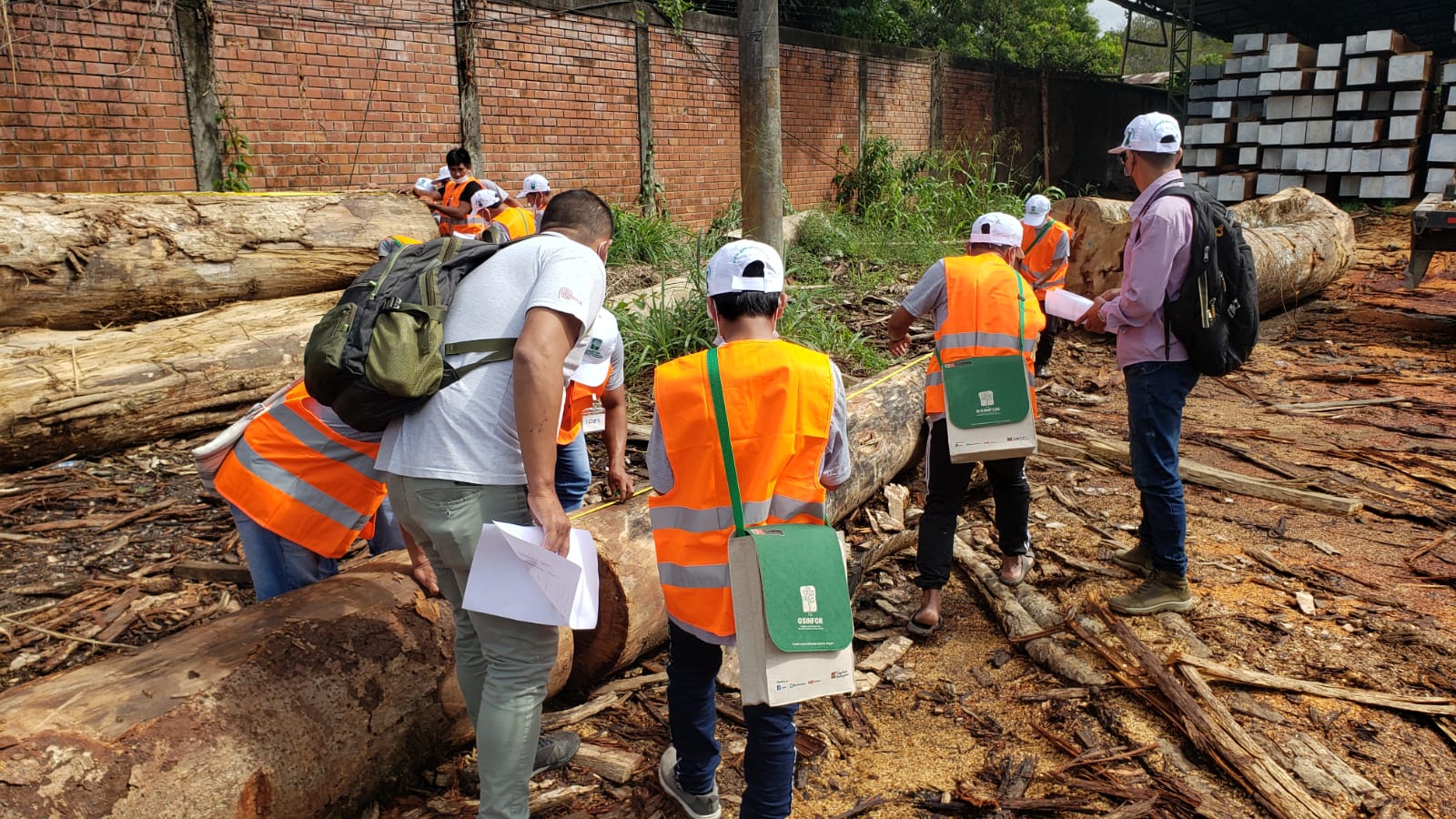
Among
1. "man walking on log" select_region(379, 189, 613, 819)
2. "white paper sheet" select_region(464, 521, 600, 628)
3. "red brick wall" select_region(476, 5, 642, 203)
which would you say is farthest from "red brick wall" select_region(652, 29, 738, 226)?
"white paper sheet" select_region(464, 521, 600, 628)

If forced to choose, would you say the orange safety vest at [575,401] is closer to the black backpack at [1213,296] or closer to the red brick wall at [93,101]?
the black backpack at [1213,296]

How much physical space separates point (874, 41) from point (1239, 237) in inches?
507

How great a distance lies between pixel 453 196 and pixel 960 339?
19.3 feet

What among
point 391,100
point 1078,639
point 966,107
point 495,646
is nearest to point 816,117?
point 966,107

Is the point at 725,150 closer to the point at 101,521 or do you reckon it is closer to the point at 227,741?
the point at 101,521

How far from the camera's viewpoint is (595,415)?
12.5 ft

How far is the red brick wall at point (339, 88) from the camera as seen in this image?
26.8 ft

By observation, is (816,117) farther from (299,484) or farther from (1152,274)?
(299,484)

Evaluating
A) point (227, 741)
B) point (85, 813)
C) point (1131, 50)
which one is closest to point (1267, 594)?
point (227, 741)

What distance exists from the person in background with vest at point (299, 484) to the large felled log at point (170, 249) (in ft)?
11.3

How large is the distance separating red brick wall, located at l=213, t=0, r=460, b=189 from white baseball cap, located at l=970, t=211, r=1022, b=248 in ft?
23.0

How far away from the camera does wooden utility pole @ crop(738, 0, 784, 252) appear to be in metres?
6.43

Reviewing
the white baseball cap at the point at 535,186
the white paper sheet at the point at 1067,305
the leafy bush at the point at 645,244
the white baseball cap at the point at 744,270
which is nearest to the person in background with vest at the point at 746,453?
the white baseball cap at the point at 744,270

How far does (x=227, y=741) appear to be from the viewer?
232 centimetres
